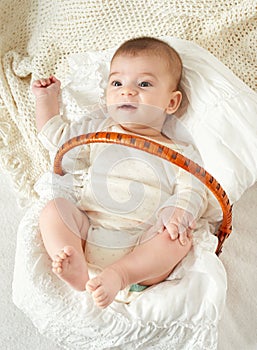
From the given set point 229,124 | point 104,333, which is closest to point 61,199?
point 104,333

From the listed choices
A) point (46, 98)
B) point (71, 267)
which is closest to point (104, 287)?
point (71, 267)

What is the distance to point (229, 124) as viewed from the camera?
50.5 inches

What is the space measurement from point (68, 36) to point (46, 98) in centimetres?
24

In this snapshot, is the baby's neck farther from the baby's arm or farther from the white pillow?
the baby's arm

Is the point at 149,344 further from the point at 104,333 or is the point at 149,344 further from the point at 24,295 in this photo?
the point at 24,295

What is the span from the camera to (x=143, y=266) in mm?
1123

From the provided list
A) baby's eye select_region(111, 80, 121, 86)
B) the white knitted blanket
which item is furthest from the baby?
the white knitted blanket

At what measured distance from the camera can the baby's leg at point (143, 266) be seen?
1.05 meters

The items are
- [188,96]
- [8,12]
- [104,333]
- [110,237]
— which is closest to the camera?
[104,333]

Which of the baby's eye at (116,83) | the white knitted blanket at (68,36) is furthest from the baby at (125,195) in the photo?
the white knitted blanket at (68,36)

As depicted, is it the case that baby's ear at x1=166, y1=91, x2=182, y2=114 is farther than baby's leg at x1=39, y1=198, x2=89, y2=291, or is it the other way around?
baby's ear at x1=166, y1=91, x2=182, y2=114

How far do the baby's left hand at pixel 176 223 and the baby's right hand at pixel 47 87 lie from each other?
1.43 ft

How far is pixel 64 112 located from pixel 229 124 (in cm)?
41

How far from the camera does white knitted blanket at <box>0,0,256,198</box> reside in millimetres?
1443
